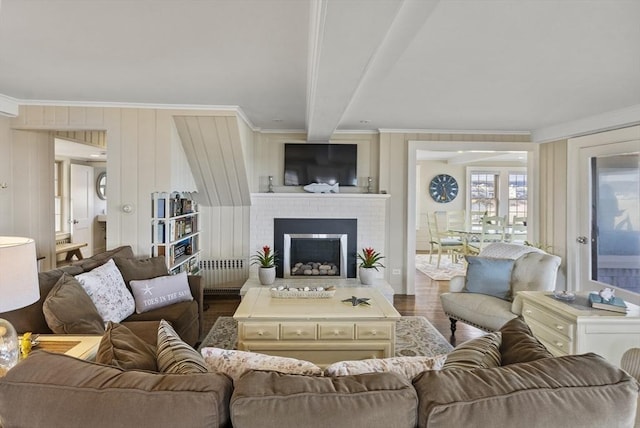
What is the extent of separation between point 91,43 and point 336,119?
2083 millimetres

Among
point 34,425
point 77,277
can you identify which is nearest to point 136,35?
point 77,277

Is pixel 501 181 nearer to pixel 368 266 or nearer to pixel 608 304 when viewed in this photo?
pixel 368 266

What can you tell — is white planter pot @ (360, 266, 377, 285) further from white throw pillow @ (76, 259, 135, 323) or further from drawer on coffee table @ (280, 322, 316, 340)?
white throw pillow @ (76, 259, 135, 323)

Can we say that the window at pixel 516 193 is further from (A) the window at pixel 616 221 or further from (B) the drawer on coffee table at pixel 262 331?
(B) the drawer on coffee table at pixel 262 331

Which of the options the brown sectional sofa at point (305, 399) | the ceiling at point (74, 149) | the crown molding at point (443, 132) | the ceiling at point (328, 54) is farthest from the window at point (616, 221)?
the ceiling at point (74, 149)

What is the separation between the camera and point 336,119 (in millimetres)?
3645

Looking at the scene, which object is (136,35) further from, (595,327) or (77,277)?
(595,327)

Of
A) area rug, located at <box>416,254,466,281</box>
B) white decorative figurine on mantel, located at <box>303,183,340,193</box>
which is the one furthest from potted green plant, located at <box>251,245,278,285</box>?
area rug, located at <box>416,254,466,281</box>

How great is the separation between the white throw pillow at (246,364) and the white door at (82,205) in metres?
6.96

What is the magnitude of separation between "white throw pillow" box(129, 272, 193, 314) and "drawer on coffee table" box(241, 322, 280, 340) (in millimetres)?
853

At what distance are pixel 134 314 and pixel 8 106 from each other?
263cm

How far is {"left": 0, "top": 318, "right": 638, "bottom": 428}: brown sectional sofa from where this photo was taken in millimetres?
925

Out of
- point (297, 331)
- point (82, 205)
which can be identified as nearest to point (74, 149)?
point (82, 205)

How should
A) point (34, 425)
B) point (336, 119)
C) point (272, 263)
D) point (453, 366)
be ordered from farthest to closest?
point (272, 263)
point (336, 119)
point (453, 366)
point (34, 425)
